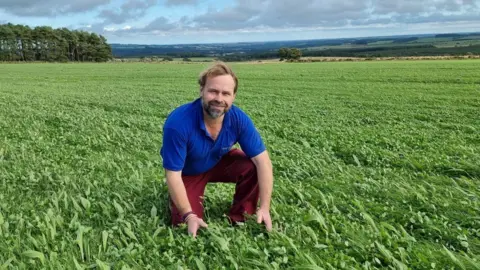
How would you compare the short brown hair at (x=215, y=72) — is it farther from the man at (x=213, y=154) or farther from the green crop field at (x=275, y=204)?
the green crop field at (x=275, y=204)

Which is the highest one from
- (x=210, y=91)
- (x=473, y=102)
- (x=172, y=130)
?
(x=210, y=91)

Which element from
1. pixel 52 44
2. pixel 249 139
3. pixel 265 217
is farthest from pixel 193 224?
pixel 52 44

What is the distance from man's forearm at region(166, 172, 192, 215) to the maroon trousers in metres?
0.20

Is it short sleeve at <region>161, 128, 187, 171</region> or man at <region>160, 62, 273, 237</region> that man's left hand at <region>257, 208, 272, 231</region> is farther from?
short sleeve at <region>161, 128, 187, 171</region>

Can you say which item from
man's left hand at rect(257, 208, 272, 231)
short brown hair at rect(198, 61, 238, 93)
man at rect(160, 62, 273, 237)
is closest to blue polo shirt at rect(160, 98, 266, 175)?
man at rect(160, 62, 273, 237)

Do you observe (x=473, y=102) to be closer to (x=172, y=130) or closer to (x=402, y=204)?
(x=402, y=204)

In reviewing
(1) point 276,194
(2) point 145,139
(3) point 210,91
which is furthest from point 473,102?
(3) point 210,91

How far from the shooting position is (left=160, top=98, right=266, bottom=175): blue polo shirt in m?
4.45

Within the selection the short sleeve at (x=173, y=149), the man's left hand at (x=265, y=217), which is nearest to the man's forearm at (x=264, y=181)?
the man's left hand at (x=265, y=217)

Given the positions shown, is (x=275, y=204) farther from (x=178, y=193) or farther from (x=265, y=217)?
(x=178, y=193)

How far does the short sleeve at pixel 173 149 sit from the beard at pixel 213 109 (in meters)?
0.36

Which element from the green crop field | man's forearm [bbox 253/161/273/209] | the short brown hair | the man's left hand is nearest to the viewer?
the green crop field

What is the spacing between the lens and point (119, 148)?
341 inches

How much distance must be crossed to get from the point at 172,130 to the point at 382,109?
12.3 meters
